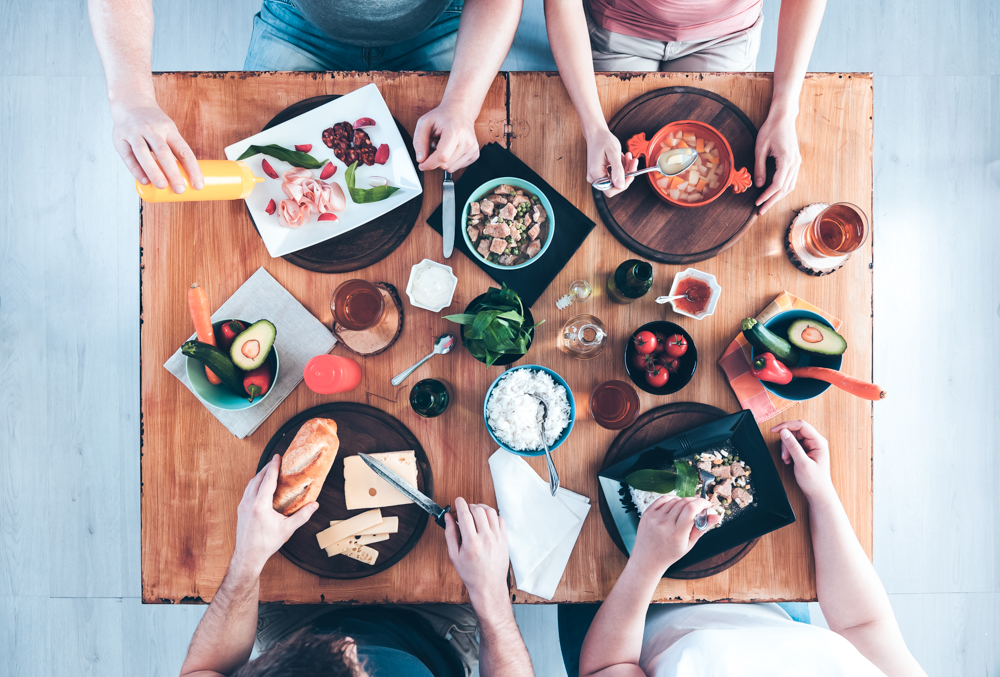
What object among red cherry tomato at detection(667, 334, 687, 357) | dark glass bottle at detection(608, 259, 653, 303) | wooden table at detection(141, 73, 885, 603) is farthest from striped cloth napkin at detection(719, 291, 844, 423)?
dark glass bottle at detection(608, 259, 653, 303)

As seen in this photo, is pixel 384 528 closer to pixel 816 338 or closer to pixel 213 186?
pixel 213 186

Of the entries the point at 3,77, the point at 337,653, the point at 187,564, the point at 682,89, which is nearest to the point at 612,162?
the point at 682,89

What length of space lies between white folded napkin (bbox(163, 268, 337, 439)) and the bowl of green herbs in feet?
1.09

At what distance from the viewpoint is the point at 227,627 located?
3.53 ft

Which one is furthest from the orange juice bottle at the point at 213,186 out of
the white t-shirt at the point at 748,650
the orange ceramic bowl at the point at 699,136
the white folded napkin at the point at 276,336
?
the white t-shirt at the point at 748,650

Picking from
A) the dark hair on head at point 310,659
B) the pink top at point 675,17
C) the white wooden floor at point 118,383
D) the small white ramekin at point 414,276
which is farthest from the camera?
the white wooden floor at point 118,383

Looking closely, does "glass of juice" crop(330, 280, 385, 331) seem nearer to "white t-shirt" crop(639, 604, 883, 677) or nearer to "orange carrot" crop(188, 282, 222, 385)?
"orange carrot" crop(188, 282, 222, 385)

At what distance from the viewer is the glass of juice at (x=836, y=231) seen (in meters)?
1.06

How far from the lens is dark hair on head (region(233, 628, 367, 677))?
2.97 ft

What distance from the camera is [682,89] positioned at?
117cm

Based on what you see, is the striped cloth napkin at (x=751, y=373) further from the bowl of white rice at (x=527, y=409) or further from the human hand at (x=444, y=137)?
the human hand at (x=444, y=137)

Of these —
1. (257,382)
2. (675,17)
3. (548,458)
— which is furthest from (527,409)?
(675,17)

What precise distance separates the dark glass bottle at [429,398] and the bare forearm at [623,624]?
54 cm

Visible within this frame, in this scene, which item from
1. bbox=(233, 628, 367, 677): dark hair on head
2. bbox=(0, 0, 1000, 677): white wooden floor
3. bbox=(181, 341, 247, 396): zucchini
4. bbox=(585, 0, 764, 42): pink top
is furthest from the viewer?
bbox=(0, 0, 1000, 677): white wooden floor
